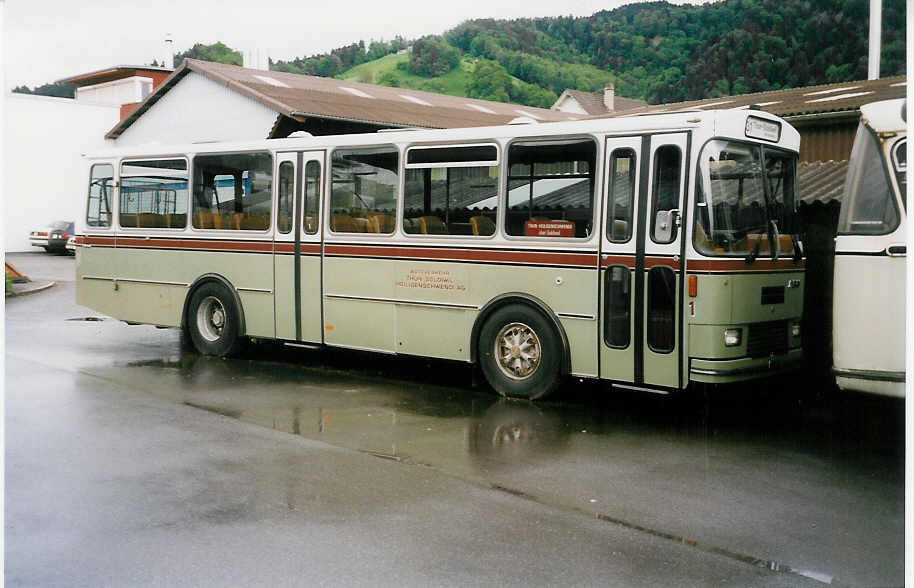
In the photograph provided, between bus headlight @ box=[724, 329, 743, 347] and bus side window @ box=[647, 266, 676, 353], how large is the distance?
0.45 m

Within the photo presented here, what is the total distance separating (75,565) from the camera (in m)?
5.07

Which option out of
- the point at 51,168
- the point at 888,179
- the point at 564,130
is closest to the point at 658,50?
the point at 564,130

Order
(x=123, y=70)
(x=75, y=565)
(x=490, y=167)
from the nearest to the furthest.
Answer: (x=75, y=565), (x=490, y=167), (x=123, y=70)

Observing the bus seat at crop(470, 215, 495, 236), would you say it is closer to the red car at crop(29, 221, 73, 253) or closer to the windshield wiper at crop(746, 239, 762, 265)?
the windshield wiper at crop(746, 239, 762, 265)

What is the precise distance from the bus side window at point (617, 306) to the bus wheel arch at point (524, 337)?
0.49 meters

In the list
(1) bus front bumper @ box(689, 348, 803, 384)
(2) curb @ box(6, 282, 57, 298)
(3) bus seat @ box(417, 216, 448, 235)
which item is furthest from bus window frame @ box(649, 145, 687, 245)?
(2) curb @ box(6, 282, 57, 298)

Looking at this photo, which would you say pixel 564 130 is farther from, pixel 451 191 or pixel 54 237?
pixel 54 237

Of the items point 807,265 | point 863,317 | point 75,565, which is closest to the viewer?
point 75,565

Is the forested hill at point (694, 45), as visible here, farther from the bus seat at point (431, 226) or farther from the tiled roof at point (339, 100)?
the tiled roof at point (339, 100)

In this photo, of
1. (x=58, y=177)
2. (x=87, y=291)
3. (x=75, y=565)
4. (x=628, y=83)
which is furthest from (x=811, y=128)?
(x=58, y=177)

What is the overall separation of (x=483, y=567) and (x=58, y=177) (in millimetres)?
35483

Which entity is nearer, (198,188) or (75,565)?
(75,565)

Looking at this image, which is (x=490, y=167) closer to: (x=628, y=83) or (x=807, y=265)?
(x=807, y=265)

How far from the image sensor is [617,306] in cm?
908
